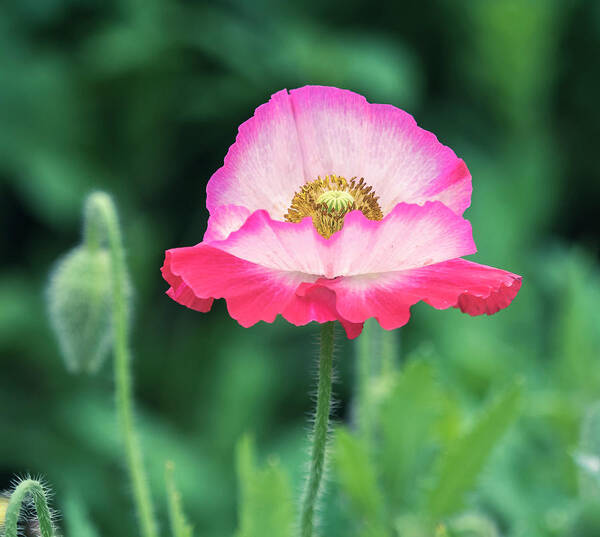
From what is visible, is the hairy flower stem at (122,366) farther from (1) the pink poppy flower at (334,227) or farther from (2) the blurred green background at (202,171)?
(2) the blurred green background at (202,171)

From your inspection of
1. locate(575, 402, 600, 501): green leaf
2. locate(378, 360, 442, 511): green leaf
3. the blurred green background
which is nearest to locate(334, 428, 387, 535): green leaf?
locate(378, 360, 442, 511): green leaf

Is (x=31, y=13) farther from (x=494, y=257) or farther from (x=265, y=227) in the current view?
(x=265, y=227)

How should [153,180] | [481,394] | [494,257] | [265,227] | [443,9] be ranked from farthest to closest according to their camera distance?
[443,9], [153,180], [494,257], [481,394], [265,227]

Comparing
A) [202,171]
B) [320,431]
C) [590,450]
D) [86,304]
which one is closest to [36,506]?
[320,431]

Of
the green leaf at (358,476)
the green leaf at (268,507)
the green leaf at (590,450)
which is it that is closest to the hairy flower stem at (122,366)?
the green leaf at (268,507)

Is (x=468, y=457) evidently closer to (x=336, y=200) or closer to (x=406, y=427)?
(x=406, y=427)

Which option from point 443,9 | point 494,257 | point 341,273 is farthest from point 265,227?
point 443,9

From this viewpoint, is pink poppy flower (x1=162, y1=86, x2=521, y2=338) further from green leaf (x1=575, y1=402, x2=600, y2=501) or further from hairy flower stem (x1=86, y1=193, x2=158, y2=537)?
green leaf (x1=575, y1=402, x2=600, y2=501)
